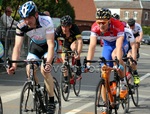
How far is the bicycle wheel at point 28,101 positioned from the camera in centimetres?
656

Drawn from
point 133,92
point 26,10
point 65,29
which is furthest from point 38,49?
point 133,92

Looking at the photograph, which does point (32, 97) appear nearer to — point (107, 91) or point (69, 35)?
point (107, 91)

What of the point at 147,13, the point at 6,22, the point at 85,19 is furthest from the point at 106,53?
the point at 147,13

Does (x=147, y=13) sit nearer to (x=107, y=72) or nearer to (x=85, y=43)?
(x=85, y=43)

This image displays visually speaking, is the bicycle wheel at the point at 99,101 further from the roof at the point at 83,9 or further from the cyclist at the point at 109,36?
the roof at the point at 83,9

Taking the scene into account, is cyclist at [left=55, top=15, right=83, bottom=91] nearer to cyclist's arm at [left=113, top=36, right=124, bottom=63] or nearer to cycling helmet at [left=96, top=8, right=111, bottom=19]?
cyclist's arm at [left=113, top=36, right=124, bottom=63]

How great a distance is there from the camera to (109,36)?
7.77 metres

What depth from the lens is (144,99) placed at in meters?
10.6

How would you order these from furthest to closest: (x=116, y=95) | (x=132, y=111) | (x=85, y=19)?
(x=85, y=19) → (x=132, y=111) → (x=116, y=95)

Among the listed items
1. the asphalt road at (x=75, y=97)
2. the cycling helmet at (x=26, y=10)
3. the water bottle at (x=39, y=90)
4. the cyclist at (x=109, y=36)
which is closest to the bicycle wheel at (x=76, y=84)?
the asphalt road at (x=75, y=97)

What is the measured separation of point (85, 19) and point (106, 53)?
65.9 meters

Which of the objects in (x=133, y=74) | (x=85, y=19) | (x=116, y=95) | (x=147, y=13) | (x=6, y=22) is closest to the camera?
(x=116, y=95)

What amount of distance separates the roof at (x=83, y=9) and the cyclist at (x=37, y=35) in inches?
2567

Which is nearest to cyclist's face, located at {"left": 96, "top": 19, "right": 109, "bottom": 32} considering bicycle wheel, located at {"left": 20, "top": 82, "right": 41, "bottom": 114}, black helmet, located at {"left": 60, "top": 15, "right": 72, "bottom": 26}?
bicycle wheel, located at {"left": 20, "top": 82, "right": 41, "bottom": 114}
